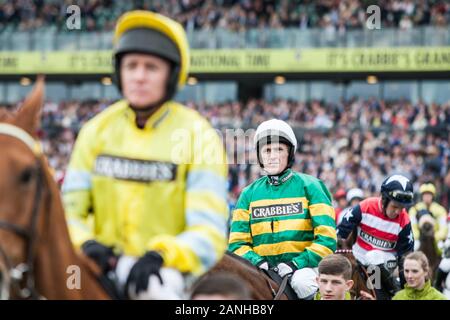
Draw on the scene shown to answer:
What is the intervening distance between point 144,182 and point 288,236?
2.99 m

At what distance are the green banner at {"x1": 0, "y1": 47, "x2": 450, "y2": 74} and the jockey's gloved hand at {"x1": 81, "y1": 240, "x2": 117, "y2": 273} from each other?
25689 mm

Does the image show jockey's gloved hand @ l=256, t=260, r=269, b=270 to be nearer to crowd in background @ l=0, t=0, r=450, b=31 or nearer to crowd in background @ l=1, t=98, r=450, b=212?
crowd in background @ l=1, t=98, r=450, b=212

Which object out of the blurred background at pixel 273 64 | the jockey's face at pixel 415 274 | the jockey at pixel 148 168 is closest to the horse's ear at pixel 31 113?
the jockey at pixel 148 168

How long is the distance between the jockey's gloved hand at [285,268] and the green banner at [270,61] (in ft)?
75.3

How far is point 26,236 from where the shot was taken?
3496 mm

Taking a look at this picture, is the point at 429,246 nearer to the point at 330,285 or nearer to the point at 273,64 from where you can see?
the point at 330,285

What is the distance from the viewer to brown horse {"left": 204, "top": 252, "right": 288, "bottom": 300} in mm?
5848

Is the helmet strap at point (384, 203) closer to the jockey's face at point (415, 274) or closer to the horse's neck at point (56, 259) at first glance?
the jockey's face at point (415, 274)

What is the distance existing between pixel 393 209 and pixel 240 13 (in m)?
23.4

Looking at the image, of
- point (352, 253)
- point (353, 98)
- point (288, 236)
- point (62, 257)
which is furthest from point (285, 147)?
point (353, 98)

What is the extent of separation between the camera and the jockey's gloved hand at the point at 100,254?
3881 millimetres

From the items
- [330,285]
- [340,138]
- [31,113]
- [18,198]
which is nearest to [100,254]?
[18,198]
